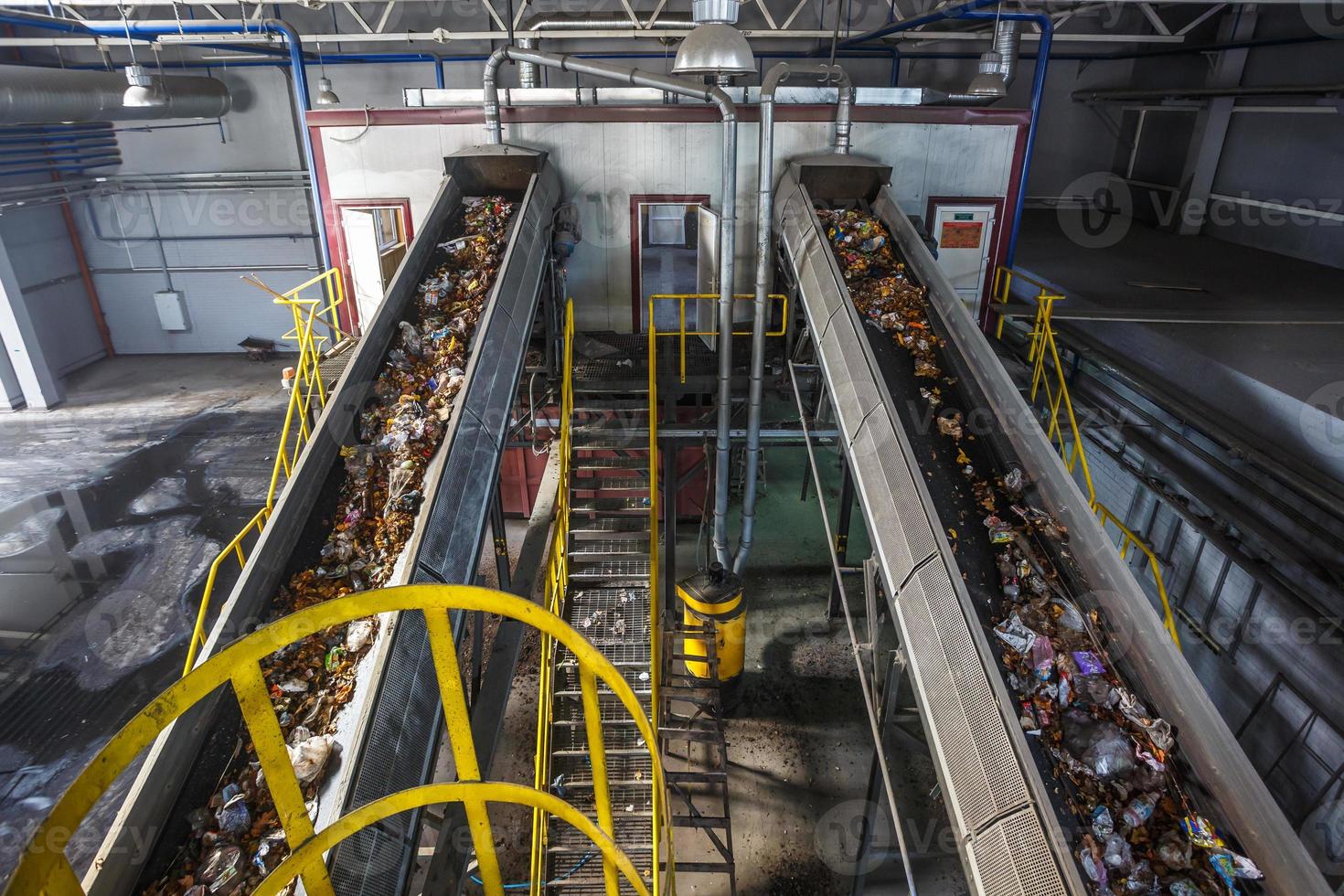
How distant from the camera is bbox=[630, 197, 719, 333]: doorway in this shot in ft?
27.6

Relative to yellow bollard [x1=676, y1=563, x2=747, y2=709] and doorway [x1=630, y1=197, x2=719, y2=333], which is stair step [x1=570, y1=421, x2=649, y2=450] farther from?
doorway [x1=630, y1=197, x2=719, y2=333]

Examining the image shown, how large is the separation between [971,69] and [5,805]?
19.2 m

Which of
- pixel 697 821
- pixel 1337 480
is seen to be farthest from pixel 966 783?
pixel 1337 480

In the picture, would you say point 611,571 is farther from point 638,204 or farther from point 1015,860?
point 1015,860

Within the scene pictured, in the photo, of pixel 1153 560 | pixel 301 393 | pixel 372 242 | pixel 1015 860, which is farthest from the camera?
pixel 372 242

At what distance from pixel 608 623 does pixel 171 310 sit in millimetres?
15950

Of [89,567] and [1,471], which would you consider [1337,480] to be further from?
[1,471]

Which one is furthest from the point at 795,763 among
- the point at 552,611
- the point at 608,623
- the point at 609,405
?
the point at 609,405

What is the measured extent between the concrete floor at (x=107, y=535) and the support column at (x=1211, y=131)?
16.6 m

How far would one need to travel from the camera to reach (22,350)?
14.2m

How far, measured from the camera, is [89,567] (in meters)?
9.78

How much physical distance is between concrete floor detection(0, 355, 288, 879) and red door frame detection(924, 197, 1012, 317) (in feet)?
33.1

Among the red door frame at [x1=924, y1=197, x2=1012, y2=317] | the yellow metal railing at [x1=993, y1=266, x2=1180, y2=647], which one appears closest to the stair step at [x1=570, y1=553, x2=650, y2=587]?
the yellow metal railing at [x1=993, y1=266, x2=1180, y2=647]

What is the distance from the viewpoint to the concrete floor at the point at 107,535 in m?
7.39
